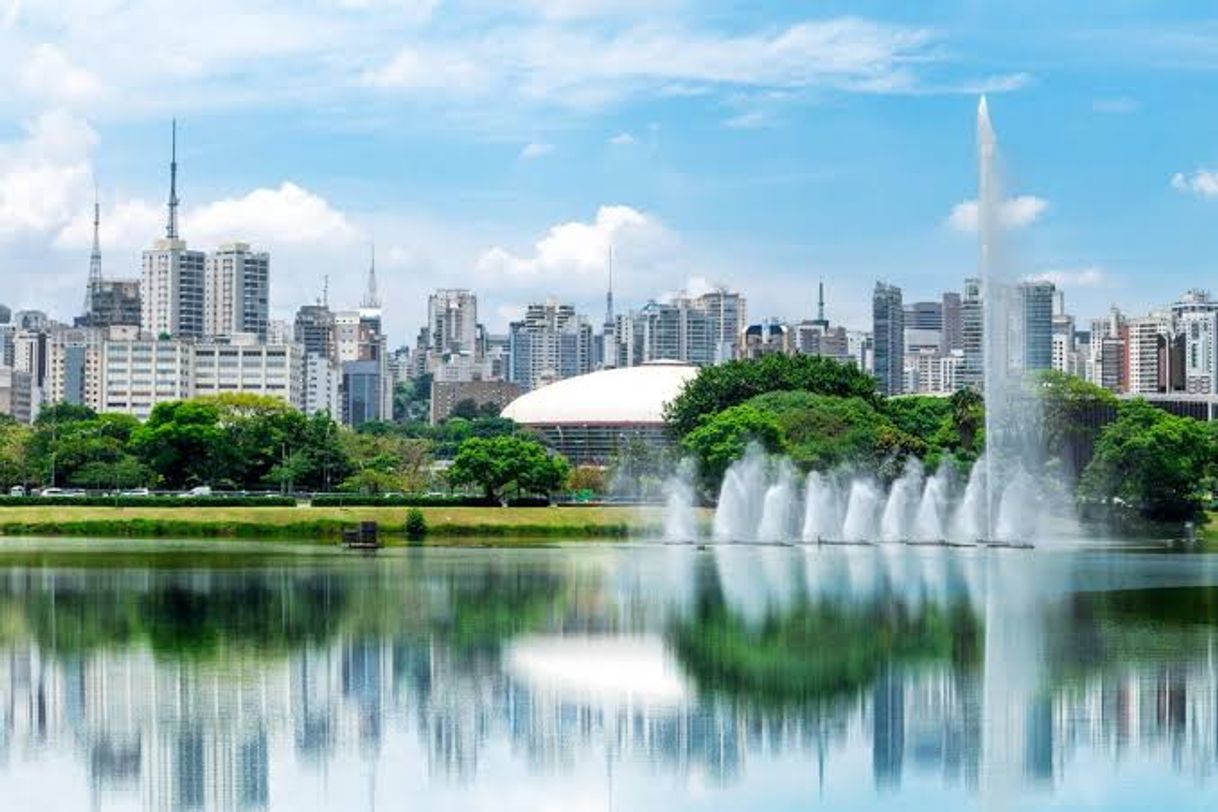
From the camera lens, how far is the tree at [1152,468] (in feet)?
303

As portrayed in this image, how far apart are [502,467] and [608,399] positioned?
281 ft

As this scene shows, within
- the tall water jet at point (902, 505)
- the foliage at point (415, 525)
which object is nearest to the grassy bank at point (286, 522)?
the foliage at point (415, 525)

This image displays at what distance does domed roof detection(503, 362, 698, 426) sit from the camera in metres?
170

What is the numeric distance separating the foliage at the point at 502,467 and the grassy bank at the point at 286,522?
3.39 meters

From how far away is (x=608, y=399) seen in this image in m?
174

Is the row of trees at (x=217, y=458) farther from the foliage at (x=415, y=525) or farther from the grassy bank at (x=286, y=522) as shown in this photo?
the foliage at (x=415, y=525)

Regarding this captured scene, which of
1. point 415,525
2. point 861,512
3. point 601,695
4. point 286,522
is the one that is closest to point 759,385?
point 861,512

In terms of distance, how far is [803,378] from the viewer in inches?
4230

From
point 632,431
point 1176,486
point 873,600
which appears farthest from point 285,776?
point 632,431

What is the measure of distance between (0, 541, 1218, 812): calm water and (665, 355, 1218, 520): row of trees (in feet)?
130

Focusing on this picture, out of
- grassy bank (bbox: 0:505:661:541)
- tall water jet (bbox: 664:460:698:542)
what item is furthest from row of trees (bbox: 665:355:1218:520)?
grassy bank (bbox: 0:505:661:541)

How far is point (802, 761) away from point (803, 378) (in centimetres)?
8311

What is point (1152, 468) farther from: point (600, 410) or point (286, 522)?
point (600, 410)

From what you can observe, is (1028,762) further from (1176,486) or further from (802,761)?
(1176,486)
